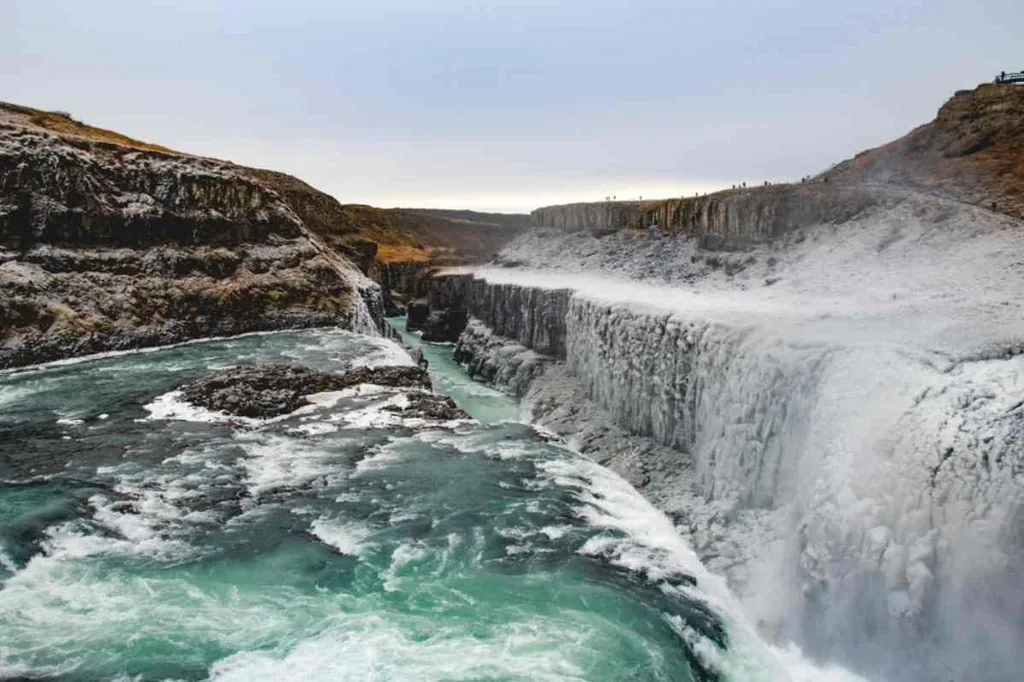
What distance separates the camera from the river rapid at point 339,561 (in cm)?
1050

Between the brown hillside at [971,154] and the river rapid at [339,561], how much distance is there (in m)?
27.3

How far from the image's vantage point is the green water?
413 inches

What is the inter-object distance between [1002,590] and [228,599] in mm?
13552

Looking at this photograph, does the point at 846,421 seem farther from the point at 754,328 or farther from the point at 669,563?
the point at 754,328

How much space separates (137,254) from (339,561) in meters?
37.5

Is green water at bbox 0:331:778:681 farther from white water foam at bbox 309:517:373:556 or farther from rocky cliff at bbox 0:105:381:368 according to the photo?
rocky cliff at bbox 0:105:381:368

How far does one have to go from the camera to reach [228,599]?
39.4ft

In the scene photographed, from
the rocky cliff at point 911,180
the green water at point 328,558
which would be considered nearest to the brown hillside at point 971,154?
the rocky cliff at point 911,180

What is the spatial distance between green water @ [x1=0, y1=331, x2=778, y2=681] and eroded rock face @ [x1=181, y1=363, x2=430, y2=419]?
111 centimetres

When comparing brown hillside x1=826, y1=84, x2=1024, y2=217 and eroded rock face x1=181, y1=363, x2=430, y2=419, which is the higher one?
brown hillside x1=826, y1=84, x2=1024, y2=217

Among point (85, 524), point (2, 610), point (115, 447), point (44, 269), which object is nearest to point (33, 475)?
point (115, 447)

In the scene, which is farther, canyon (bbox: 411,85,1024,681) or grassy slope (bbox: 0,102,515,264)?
grassy slope (bbox: 0,102,515,264)

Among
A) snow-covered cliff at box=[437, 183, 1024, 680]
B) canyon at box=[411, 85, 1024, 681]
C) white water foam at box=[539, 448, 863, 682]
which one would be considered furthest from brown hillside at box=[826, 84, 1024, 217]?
white water foam at box=[539, 448, 863, 682]

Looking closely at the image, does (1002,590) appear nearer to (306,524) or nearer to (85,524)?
(306,524)
